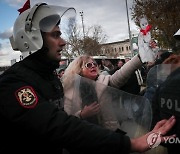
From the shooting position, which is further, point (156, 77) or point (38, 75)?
point (156, 77)

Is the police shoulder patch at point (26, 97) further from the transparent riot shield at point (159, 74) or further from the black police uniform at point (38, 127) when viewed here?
the transparent riot shield at point (159, 74)

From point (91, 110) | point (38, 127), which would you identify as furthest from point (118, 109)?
point (38, 127)

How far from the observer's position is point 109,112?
1712mm

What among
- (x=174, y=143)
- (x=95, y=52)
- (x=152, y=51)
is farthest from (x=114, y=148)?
(x=95, y=52)

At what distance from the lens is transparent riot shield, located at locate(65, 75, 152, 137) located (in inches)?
65.2

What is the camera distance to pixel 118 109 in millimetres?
1691

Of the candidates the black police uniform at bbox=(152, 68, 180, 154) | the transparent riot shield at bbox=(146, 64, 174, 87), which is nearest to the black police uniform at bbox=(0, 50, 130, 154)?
the black police uniform at bbox=(152, 68, 180, 154)

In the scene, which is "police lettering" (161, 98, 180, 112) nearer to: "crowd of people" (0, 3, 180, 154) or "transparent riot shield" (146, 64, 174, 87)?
"crowd of people" (0, 3, 180, 154)

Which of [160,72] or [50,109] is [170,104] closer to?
[160,72]

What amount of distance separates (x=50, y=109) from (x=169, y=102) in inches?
36.6

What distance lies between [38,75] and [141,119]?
635mm

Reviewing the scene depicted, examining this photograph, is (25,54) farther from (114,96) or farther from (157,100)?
(157,100)

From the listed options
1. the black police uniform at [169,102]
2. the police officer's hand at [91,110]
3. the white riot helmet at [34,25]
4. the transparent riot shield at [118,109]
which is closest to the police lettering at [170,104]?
the black police uniform at [169,102]

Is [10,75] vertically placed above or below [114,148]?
above
